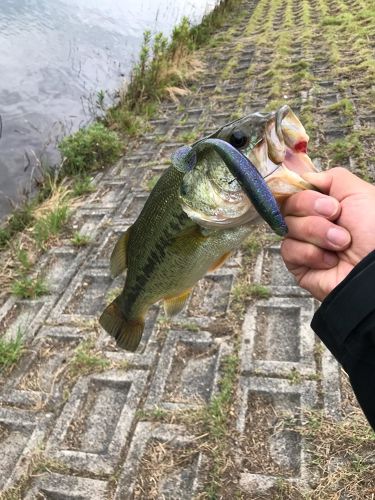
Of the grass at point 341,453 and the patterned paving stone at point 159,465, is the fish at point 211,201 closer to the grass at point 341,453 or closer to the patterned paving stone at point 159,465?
the patterned paving stone at point 159,465

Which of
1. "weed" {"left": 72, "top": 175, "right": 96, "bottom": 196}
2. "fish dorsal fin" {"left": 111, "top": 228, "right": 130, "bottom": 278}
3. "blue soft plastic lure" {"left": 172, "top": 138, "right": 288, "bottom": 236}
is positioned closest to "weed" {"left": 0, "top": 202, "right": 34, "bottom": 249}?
"weed" {"left": 72, "top": 175, "right": 96, "bottom": 196}

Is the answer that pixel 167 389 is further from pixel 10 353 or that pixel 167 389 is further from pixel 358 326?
pixel 358 326

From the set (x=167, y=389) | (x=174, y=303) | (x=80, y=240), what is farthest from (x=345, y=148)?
(x=174, y=303)

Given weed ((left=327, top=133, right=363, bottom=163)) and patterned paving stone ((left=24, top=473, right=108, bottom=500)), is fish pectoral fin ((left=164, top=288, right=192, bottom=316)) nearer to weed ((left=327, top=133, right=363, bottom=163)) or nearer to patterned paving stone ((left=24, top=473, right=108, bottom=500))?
patterned paving stone ((left=24, top=473, right=108, bottom=500))

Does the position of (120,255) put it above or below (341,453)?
above

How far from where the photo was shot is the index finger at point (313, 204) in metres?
1.52

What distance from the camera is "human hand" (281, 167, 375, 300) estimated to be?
1.55 m

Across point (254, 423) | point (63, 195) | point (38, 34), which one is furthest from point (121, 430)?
point (38, 34)

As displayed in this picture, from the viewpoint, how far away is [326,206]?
1.54 metres

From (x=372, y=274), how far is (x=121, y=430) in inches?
77.9

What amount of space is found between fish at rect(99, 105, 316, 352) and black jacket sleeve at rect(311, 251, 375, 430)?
34 cm

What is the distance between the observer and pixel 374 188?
1.67 metres

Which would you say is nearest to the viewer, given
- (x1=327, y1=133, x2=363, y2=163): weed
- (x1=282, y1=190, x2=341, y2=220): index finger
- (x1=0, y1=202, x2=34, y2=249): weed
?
(x1=282, y1=190, x2=341, y2=220): index finger

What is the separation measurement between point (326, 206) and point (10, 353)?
2.71 m
